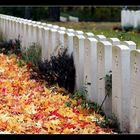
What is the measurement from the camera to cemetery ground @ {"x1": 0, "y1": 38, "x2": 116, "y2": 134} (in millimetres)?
7020

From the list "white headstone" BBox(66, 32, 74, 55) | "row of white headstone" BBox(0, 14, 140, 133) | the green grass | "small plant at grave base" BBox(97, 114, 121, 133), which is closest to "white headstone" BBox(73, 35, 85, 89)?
"row of white headstone" BBox(0, 14, 140, 133)

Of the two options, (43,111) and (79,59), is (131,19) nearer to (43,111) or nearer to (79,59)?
(79,59)

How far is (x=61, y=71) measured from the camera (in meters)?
10.3

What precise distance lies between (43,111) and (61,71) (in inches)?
91.1

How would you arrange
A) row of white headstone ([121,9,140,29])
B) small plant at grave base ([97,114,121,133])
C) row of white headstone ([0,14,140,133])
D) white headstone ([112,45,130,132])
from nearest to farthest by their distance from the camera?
row of white headstone ([0,14,140,133]) → white headstone ([112,45,130,132]) → small plant at grave base ([97,114,121,133]) → row of white headstone ([121,9,140,29])

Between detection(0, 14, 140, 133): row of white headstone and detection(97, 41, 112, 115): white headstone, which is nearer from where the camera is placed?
detection(0, 14, 140, 133): row of white headstone

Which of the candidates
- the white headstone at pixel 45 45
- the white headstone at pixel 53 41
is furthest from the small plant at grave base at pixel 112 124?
the white headstone at pixel 45 45

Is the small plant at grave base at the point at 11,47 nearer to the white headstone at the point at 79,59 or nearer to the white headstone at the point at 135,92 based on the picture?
the white headstone at the point at 79,59

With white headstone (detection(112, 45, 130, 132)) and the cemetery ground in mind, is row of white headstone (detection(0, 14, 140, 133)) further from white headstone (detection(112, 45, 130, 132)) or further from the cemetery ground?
the cemetery ground

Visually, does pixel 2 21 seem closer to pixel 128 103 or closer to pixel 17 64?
pixel 17 64

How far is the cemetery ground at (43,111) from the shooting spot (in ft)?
23.0

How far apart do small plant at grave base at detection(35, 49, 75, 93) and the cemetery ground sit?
0.12 m
